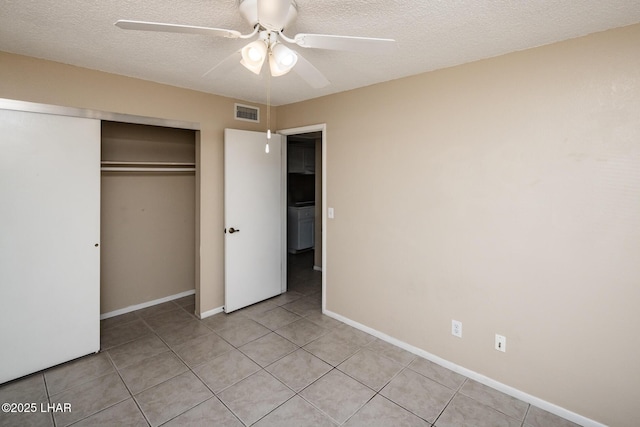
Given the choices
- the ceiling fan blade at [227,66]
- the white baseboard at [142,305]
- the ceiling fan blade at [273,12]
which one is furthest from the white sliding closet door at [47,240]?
the ceiling fan blade at [273,12]

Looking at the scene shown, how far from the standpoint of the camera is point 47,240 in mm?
2408

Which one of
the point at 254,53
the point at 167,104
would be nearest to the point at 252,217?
the point at 167,104

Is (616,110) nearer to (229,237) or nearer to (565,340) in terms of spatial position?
(565,340)

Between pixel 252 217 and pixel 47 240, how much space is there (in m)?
1.78

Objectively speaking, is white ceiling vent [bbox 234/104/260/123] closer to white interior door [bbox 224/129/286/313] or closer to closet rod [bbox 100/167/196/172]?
white interior door [bbox 224/129/286/313]

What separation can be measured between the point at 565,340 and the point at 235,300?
9.62 ft

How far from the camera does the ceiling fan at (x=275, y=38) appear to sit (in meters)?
1.27

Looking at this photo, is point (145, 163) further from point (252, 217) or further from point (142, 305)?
point (142, 305)

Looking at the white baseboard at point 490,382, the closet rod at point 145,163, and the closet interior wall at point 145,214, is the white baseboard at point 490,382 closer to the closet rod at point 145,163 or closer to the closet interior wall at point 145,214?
the closet interior wall at point 145,214

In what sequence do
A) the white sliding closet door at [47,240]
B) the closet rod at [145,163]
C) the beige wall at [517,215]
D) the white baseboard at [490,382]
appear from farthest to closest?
the closet rod at [145,163] → the white sliding closet door at [47,240] → the white baseboard at [490,382] → the beige wall at [517,215]

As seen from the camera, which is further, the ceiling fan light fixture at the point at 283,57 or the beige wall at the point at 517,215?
the beige wall at the point at 517,215

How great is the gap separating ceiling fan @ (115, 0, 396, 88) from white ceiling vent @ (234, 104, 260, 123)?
1915 millimetres

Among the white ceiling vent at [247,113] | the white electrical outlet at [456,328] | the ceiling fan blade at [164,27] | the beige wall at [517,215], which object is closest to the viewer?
the ceiling fan blade at [164,27]

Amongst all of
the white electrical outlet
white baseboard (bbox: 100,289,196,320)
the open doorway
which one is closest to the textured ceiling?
the white electrical outlet
